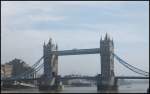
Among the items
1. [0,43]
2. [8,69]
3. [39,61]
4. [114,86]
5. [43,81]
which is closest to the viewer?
[0,43]

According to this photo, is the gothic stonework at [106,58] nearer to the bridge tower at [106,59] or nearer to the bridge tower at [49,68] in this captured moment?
the bridge tower at [106,59]

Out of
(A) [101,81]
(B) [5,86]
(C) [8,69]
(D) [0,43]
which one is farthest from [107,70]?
(D) [0,43]

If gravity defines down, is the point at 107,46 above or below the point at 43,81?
above

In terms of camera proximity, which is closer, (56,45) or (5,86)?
(5,86)

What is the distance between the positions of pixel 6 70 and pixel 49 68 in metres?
23.3

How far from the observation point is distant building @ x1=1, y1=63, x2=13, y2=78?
127375 millimetres

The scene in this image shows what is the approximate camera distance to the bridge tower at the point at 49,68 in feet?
342

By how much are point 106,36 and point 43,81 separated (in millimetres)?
16566

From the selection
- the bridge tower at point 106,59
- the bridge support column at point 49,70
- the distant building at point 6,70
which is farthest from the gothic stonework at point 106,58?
the distant building at point 6,70

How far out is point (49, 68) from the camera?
362ft

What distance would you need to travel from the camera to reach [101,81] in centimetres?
10075

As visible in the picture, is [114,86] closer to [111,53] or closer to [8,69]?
[111,53]

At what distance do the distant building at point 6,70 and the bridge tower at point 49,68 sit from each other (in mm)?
18104

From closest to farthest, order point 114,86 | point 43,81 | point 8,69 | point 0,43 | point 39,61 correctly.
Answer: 1. point 0,43
2. point 114,86
3. point 43,81
4. point 39,61
5. point 8,69
